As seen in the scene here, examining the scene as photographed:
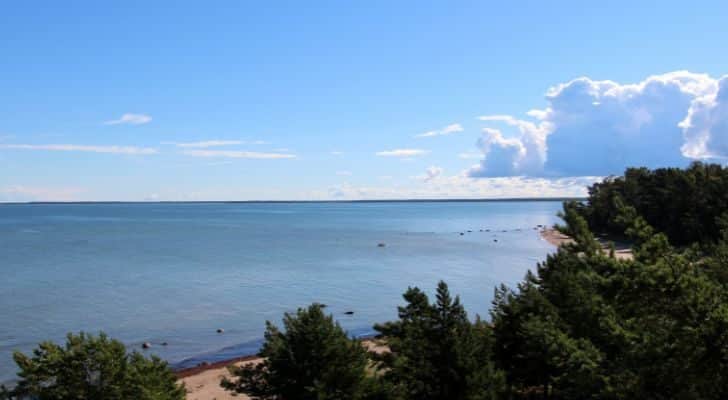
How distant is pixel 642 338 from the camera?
12609mm

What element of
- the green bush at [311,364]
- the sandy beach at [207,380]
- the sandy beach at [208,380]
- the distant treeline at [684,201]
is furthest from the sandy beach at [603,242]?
the green bush at [311,364]

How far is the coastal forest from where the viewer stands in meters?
11.1

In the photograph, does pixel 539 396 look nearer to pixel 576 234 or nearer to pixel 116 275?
pixel 576 234

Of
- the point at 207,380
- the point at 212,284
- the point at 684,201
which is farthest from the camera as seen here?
the point at 684,201

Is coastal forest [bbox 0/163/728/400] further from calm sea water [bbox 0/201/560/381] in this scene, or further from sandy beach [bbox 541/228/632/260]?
sandy beach [bbox 541/228/632/260]

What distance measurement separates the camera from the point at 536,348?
63.3 ft

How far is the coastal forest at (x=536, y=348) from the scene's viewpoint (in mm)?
11086

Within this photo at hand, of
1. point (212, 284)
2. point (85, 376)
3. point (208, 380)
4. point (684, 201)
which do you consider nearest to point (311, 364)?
point (85, 376)

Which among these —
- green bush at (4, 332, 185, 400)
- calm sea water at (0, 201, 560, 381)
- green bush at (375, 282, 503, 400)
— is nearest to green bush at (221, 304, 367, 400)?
green bush at (375, 282, 503, 400)

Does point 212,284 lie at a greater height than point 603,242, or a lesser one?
lesser

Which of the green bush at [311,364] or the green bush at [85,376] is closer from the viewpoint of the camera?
the green bush at [85,376]

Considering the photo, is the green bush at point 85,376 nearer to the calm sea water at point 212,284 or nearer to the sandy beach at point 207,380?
the sandy beach at point 207,380

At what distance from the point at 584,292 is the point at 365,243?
10731 centimetres

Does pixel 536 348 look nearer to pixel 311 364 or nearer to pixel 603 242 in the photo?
pixel 311 364
